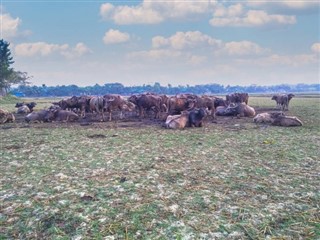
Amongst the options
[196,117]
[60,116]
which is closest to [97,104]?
[60,116]

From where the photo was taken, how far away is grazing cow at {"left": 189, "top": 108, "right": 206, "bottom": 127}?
→ 22.9 meters

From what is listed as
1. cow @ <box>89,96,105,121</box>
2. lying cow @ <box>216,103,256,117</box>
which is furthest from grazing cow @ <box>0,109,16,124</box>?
lying cow @ <box>216,103,256,117</box>

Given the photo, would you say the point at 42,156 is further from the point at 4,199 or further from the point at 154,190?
the point at 154,190

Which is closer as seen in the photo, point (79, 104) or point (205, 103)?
point (205, 103)

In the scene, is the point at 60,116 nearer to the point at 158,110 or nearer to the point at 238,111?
the point at 158,110

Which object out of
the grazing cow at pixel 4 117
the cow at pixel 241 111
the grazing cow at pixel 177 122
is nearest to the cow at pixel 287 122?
the grazing cow at pixel 177 122

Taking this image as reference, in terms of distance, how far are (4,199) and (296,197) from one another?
7659 mm

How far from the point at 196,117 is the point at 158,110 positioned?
6.86m

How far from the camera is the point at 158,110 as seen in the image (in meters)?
29.3

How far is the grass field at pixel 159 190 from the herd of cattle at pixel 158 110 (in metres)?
7.98

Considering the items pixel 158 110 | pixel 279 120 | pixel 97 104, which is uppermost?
pixel 97 104

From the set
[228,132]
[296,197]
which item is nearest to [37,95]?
[228,132]

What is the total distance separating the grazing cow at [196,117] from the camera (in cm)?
2292

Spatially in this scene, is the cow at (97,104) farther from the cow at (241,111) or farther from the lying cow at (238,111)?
the cow at (241,111)
